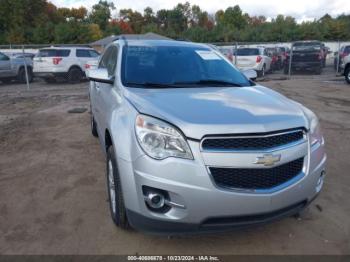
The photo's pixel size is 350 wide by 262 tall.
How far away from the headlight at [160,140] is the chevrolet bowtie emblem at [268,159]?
50cm

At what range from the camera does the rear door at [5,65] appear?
17.2 m

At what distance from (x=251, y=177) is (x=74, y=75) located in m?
16.4

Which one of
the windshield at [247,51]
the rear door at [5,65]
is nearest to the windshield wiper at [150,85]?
the rear door at [5,65]

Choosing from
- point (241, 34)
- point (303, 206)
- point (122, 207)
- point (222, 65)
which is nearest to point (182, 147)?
point (122, 207)

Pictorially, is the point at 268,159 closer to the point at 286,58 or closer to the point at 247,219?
the point at 247,219

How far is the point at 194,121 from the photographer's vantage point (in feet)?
9.36

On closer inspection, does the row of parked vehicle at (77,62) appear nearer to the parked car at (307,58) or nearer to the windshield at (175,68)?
the parked car at (307,58)

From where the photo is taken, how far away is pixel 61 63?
1739 cm

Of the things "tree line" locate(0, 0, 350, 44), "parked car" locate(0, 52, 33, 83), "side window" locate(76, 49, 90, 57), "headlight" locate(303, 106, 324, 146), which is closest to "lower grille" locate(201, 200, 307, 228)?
"headlight" locate(303, 106, 324, 146)

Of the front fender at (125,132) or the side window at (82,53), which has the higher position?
the side window at (82,53)

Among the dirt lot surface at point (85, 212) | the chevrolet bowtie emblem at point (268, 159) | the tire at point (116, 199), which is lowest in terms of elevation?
the dirt lot surface at point (85, 212)

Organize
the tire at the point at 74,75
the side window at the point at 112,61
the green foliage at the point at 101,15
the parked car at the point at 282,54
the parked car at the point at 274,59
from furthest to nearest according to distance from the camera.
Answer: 1. the green foliage at the point at 101,15
2. the parked car at the point at 282,54
3. the parked car at the point at 274,59
4. the tire at the point at 74,75
5. the side window at the point at 112,61

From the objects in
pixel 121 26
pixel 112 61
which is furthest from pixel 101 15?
pixel 112 61

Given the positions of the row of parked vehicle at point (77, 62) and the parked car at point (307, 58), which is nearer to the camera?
the row of parked vehicle at point (77, 62)
